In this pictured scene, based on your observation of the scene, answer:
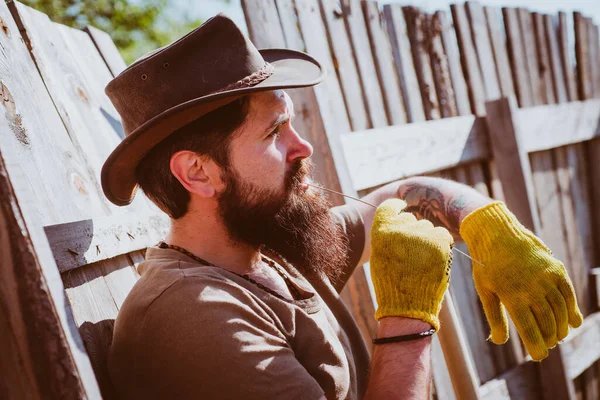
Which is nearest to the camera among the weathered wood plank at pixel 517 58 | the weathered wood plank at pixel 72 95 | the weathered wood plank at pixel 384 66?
the weathered wood plank at pixel 72 95

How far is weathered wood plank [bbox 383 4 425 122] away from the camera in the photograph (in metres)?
3.26

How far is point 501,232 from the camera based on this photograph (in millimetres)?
1860

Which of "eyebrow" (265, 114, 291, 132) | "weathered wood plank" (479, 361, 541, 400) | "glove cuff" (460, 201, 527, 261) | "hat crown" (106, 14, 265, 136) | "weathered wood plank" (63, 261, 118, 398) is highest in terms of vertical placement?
"hat crown" (106, 14, 265, 136)

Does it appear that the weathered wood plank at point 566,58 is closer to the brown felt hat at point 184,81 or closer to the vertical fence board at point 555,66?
the vertical fence board at point 555,66

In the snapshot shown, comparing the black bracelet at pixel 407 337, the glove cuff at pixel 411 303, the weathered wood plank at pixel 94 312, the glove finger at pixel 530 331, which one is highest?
the weathered wood plank at pixel 94 312

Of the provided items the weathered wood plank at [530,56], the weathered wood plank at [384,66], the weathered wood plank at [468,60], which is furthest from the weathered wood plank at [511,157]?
the weathered wood plank at [530,56]

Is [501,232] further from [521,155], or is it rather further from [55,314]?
[521,155]

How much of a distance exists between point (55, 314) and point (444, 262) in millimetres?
1096

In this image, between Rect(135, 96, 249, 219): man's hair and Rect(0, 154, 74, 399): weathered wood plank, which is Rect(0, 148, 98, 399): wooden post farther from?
Rect(135, 96, 249, 219): man's hair

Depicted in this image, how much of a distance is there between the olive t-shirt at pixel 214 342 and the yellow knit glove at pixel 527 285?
0.58m

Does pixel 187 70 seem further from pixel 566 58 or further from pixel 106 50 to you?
pixel 566 58

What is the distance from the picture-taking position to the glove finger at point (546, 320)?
5.78 ft

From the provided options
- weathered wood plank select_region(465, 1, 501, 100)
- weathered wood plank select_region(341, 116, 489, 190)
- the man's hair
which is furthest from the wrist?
weathered wood plank select_region(465, 1, 501, 100)

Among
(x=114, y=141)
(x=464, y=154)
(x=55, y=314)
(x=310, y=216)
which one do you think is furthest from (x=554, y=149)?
(x=55, y=314)
